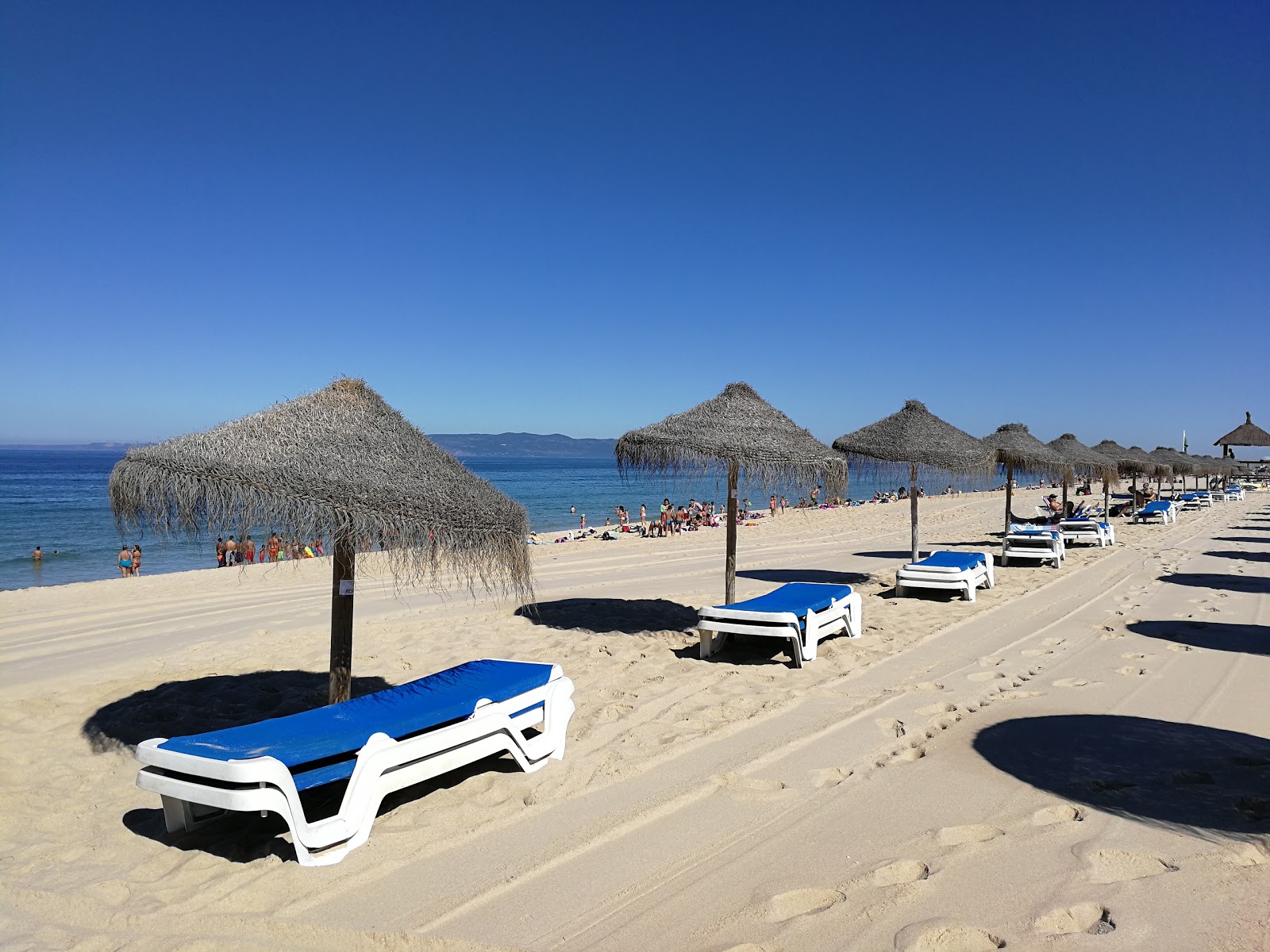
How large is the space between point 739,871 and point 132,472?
3305 millimetres

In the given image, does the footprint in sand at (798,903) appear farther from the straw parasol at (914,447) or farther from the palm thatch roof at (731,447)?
the straw parasol at (914,447)

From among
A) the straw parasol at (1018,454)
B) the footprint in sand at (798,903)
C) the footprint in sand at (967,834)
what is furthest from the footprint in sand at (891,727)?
the straw parasol at (1018,454)

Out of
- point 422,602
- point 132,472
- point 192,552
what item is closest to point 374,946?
point 132,472

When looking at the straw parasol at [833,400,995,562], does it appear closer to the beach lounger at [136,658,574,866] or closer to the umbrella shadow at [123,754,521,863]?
the beach lounger at [136,658,574,866]

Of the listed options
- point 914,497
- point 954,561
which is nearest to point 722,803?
point 954,561

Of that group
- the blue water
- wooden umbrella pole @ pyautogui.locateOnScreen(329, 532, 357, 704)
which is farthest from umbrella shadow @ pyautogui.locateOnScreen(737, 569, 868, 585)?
wooden umbrella pole @ pyautogui.locateOnScreen(329, 532, 357, 704)

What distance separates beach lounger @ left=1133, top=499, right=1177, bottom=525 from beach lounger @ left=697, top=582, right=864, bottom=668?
16913mm

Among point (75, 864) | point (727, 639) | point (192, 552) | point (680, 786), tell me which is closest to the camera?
point (75, 864)

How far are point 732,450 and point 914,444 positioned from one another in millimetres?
4080

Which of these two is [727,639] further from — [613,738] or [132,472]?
[132,472]

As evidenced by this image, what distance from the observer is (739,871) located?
9.24ft

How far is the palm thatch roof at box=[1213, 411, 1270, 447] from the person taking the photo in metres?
28.8

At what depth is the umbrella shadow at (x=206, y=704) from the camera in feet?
15.3

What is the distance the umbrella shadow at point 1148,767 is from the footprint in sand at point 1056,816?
10 centimetres
